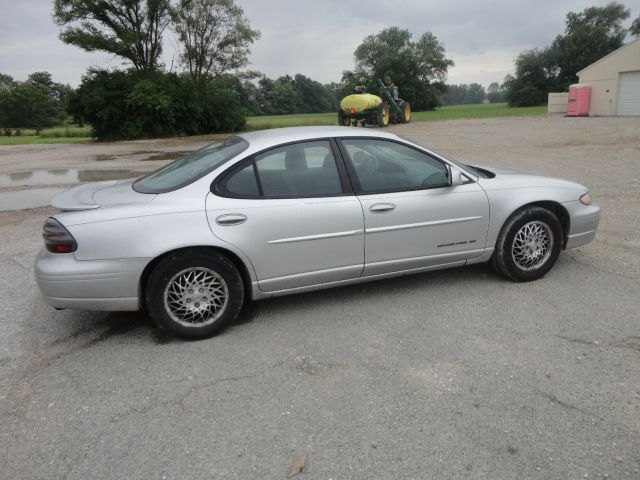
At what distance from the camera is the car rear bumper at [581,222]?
4605mm

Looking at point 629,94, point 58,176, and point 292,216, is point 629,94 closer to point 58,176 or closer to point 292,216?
point 58,176

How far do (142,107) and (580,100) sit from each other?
26.6m

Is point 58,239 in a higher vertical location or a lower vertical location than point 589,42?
lower

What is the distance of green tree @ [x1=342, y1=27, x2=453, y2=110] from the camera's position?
75062mm

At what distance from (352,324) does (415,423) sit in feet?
4.19

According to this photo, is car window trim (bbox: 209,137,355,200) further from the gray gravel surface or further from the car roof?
the gray gravel surface

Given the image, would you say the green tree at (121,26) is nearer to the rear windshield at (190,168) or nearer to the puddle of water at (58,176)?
the puddle of water at (58,176)

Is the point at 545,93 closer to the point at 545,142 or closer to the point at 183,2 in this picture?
the point at 183,2

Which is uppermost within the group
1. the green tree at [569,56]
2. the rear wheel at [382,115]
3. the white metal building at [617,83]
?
the green tree at [569,56]

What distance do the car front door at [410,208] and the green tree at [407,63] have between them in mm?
72869

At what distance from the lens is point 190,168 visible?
13.3 feet

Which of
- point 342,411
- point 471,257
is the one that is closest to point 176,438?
point 342,411

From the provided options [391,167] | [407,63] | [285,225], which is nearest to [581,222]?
[391,167]

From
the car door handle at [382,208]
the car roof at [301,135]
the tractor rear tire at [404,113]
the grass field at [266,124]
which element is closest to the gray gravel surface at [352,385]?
the car door handle at [382,208]
